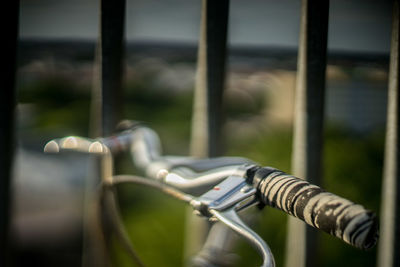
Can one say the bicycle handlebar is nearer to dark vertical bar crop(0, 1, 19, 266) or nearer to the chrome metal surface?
the chrome metal surface

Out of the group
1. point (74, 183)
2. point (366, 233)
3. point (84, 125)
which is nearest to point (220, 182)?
point (366, 233)

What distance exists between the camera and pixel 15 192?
1.00 meters

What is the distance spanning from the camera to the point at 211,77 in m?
0.82

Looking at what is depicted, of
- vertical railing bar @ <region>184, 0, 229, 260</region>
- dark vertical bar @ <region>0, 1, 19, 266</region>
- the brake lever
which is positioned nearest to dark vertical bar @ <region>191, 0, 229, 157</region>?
vertical railing bar @ <region>184, 0, 229, 260</region>

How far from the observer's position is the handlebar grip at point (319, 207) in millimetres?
332

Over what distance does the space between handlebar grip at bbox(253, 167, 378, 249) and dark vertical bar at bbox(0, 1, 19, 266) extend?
77cm

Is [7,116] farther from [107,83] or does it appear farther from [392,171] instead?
[392,171]

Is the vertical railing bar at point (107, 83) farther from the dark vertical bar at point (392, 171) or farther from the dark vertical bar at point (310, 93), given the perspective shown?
the dark vertical bar at point (392, 171)

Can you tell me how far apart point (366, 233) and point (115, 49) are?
0.75m

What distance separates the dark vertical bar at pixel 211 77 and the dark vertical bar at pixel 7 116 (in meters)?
0.50

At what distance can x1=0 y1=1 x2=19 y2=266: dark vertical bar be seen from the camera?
0.90m

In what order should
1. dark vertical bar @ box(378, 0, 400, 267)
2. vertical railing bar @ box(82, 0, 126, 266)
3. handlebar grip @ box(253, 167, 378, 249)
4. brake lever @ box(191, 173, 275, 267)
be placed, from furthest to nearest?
1. vertical railing bar @ box(82, 0, 126, 266)
2. dark vertical bar @ box(378, 0, 400, 267)
3. brake lever @ box(191, 173, 275, 267)
4. handlebar grip @ box(253, 167, 378, 249)

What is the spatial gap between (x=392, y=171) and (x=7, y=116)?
3.14ft

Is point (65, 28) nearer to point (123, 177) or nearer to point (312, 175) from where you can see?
point (123, 177)
